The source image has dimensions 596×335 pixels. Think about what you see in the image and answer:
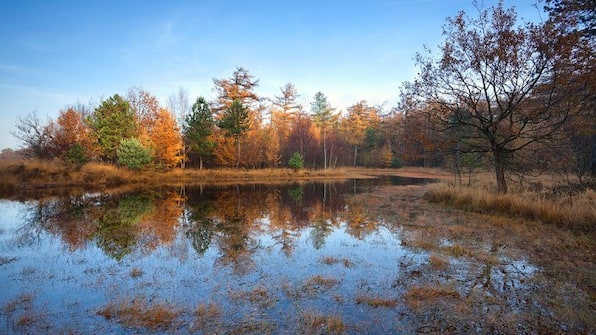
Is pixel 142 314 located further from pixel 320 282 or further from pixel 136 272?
pixel 320 282

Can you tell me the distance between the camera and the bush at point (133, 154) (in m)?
31.1

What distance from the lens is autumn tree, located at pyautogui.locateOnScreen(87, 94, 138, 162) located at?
1321 inches

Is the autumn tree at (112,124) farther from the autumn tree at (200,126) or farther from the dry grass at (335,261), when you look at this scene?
the dry grass at (335,261)

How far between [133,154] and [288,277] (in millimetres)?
29038

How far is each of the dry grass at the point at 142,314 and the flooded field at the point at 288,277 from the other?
0.09 ft

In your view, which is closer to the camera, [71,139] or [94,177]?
[94,177]

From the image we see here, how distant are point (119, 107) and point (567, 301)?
3850 cm

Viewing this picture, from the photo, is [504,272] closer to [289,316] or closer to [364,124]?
[289,316]

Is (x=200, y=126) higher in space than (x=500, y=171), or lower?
higher

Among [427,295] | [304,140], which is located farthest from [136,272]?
[304,140]

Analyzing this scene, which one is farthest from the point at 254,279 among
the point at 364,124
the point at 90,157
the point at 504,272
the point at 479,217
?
the point at 364,124

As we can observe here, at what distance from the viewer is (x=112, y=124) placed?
3381cm

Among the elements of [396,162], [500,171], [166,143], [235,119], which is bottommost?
[500,171]

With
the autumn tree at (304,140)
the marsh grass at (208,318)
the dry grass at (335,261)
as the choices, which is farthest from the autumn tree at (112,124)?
the marsh grass at (208,318)
